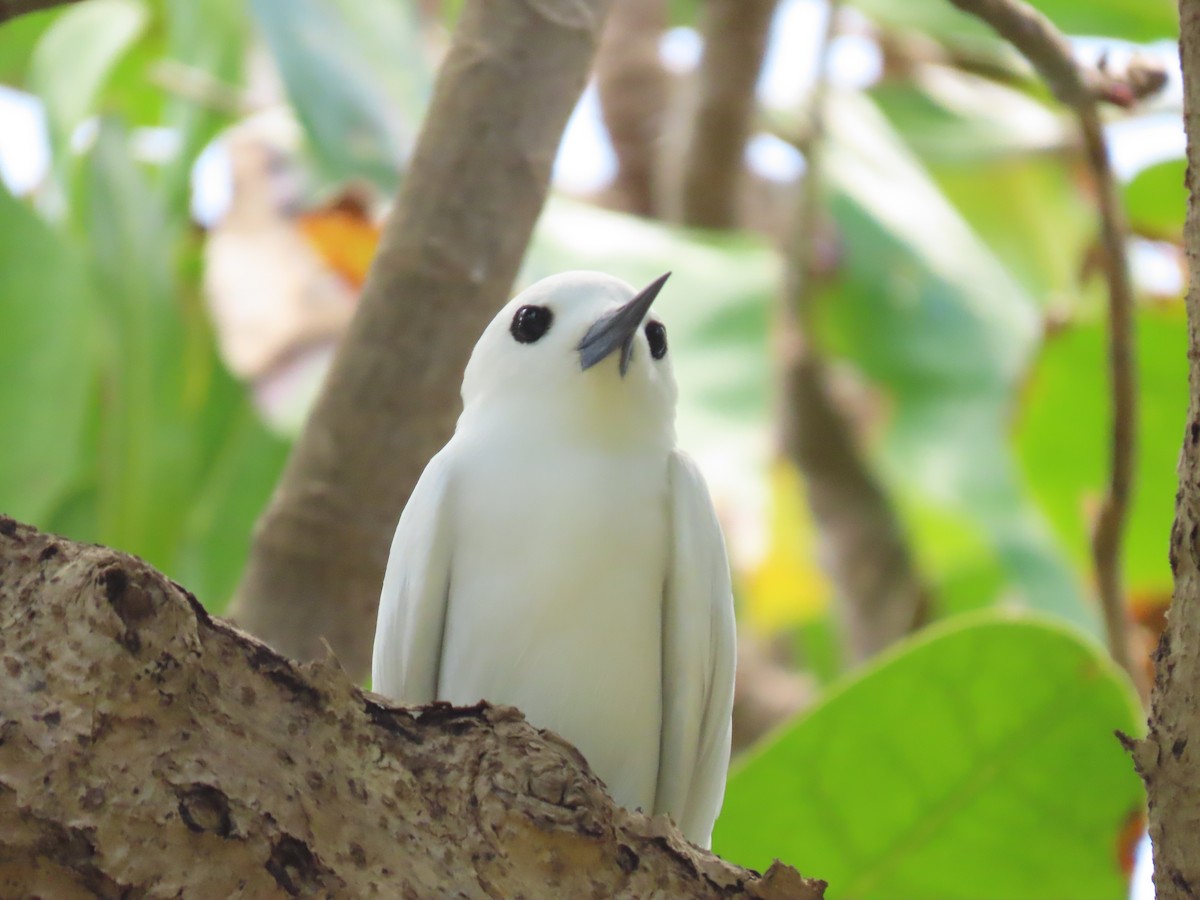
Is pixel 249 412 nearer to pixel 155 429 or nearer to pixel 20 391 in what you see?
pixel 155 429

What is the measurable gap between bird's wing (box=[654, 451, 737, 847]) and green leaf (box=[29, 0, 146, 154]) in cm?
269

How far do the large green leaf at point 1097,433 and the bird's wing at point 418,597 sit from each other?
8.88 ft

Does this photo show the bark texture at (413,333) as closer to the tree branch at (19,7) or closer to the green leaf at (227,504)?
the tree branch at (19,7)

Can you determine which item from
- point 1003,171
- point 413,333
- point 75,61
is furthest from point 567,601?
point 1003,171

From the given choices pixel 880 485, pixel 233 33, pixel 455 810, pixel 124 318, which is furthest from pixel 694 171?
pixel 455 810

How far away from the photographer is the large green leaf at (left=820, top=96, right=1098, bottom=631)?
4.47 metres

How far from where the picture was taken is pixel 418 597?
217 centimetres

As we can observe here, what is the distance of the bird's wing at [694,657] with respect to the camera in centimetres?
218

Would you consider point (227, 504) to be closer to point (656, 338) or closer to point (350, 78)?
point (350, 78)

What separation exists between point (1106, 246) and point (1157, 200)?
99.6 inches

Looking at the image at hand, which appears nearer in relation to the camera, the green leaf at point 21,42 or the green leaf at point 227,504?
the green leaf at point 227,504

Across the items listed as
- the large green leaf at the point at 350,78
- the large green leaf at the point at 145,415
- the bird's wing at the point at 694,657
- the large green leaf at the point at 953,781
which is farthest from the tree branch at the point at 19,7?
the large green leaf at the point at 145,415

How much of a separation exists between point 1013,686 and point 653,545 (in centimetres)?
112

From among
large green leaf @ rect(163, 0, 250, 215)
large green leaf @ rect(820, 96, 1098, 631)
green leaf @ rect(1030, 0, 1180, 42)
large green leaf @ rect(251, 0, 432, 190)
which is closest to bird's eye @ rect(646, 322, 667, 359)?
large green leaf @ rect(251, 0, 432, 190)
